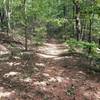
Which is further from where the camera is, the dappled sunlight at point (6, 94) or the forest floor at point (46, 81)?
the forest floor at point (46, 81)

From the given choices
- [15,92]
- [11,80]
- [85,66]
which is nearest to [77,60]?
[85,66]

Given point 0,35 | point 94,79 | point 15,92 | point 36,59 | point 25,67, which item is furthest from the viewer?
point 0,35

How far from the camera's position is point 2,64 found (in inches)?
661

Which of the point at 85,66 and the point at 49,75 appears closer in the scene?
the point at 49,75

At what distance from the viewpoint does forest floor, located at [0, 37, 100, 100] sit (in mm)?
11766

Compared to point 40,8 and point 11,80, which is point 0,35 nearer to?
point 40,8

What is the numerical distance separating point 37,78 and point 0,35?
14819 millimetres

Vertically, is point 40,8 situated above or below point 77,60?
above

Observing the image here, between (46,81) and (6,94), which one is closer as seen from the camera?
(6,94)

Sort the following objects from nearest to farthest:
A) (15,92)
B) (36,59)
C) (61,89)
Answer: (15,92) → (61,89) → (36,59)

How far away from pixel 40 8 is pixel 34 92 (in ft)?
41.5

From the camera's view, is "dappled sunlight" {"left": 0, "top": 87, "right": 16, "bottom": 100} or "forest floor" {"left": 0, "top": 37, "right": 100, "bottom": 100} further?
"forest floor" {"left": 0, "top": 37, "right": 100, "bottom": 100}

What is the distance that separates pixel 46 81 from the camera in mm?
13688

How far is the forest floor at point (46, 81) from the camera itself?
463 inches
